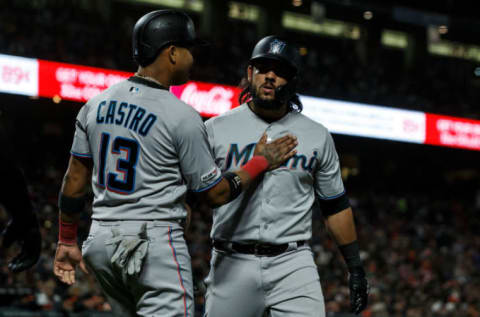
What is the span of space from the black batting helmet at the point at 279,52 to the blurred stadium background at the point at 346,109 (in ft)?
19.1

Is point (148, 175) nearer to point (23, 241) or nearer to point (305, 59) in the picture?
point (23, 241)

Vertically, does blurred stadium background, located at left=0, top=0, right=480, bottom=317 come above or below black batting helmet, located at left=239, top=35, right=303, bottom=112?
below

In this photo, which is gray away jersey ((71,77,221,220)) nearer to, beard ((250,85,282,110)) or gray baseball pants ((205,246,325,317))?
gray baseball pants ((205,246,325,317))

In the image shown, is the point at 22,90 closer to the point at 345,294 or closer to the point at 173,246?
the point at 345,294

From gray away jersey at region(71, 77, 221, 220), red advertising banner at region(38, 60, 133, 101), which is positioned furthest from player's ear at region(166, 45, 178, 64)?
red advertising banner at region(38, 60, 133, 101)

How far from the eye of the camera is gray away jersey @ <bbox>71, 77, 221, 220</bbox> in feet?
9.05

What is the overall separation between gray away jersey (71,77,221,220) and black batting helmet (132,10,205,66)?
0.15 m

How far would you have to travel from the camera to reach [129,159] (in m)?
2.76

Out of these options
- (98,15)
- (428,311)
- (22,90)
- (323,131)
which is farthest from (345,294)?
(98,15)

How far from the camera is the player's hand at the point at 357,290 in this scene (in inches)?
146

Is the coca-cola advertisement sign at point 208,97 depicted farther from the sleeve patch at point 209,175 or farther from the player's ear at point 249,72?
the sleeve patch at point 209,175

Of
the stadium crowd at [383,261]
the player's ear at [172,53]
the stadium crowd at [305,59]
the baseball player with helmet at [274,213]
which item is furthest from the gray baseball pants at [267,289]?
the stadium crowd at [305,59]

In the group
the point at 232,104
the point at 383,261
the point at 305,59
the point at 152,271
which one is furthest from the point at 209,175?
the point at 305,59

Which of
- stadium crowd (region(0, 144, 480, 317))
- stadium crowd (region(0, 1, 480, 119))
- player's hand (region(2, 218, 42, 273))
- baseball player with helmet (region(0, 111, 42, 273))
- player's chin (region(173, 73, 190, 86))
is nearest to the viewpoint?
baseball player with helmet (region(0, 111, 42, 273))
